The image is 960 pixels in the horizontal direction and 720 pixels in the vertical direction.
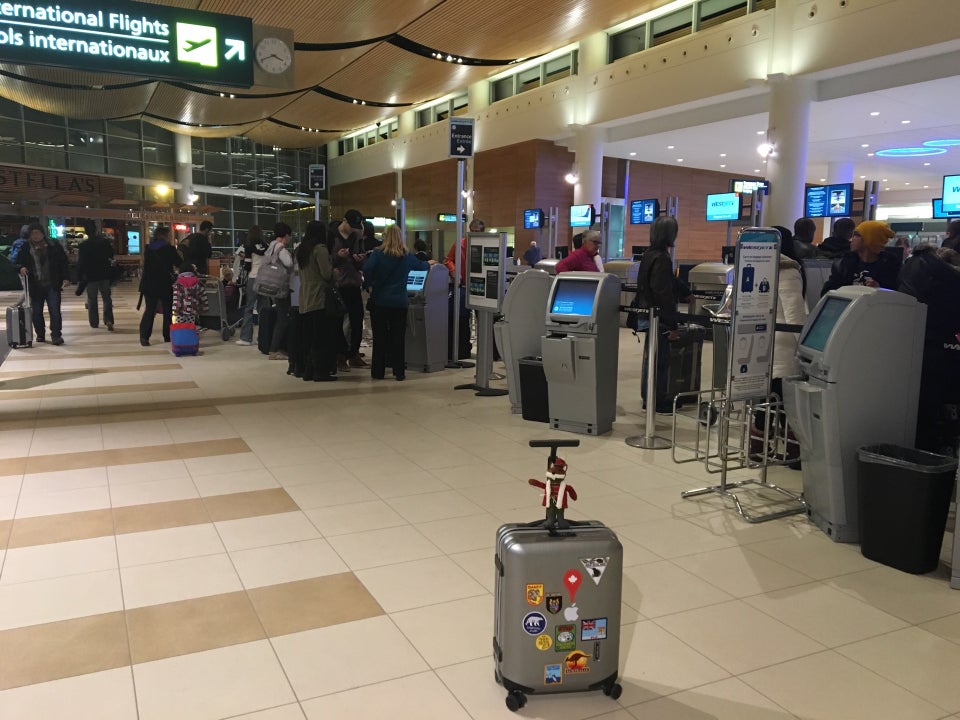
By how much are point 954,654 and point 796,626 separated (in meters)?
0.50

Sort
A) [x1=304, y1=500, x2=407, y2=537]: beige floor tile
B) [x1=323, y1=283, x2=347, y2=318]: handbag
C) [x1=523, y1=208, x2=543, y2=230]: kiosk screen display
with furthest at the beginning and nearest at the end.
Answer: [x1=523, y1=208, x2=543, y2=230]: kiosk screen display
[x1=323, y1=283, x2=347, y2=318]: handbag
[x1=304, y1=500, x2=407, y2=537]: beige floor tile

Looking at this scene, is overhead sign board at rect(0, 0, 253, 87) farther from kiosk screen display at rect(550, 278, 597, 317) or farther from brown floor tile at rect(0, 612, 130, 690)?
brown floor tile at rect(0, 612, 130, 690)

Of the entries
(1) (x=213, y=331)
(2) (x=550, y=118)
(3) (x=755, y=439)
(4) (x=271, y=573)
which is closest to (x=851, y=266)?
(3) (x=755, y=439)

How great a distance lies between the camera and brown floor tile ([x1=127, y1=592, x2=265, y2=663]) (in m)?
2.46

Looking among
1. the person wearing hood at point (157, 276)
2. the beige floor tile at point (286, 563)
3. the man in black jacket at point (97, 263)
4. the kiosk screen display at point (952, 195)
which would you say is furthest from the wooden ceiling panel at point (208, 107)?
the beige floor tile at point (286, 563)

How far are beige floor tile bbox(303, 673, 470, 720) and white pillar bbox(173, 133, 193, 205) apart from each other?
95.2ft

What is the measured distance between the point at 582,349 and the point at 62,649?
3712mm

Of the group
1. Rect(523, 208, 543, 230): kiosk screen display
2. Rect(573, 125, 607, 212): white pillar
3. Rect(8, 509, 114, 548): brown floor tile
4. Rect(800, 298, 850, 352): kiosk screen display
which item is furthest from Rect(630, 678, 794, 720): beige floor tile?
Rect(523, 208, 543, 230): kiosk screen display

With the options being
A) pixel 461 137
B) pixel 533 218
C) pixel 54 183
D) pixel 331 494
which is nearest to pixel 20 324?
pixel 461 137

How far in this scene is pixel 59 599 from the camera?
9.20 feet

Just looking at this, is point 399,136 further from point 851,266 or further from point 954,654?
point 954,654

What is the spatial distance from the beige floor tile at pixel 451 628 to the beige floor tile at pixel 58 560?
4.63 ft

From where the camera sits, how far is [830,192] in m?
13.7

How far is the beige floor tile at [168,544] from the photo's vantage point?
10.5 ft
